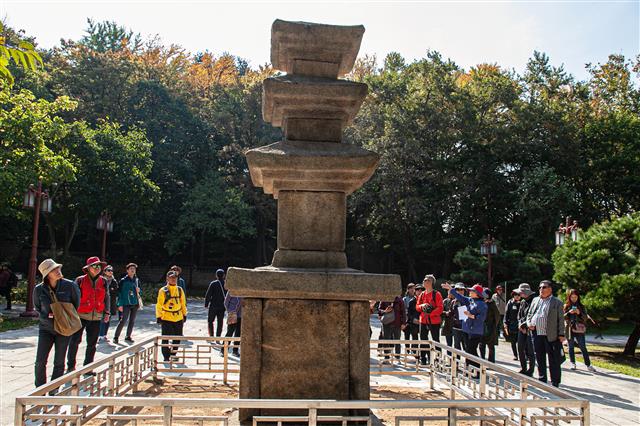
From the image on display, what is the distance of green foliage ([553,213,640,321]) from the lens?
1330 centimetres

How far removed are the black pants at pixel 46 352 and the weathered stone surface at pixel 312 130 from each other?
4080 mm

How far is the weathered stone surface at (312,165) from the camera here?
559 cm

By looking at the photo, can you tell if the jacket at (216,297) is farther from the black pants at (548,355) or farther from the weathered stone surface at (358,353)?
the weathered stone surface at (358,353)

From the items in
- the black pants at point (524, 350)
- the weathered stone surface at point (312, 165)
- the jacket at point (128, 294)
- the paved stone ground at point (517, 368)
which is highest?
the weathered stone surface at point (312, 165)

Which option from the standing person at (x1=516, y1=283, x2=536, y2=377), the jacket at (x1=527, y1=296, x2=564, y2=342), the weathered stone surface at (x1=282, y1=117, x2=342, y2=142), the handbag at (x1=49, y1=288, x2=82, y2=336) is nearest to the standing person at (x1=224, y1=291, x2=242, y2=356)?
the handbag at (x1=49, y1=288, x2=82, y2=336)

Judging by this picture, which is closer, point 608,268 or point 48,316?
point 48,316

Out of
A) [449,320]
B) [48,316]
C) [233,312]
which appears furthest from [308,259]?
[449,320]

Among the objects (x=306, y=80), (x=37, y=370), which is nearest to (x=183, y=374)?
(x=37, y=370)

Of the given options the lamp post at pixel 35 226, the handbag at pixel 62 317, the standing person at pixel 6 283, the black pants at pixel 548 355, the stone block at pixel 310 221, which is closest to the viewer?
the stone block at pixel 310 221

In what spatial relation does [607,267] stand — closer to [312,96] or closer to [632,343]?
[632,343]

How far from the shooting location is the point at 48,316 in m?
7.14

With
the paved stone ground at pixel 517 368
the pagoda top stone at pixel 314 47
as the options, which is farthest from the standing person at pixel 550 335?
the pagoda top stone at pixel 314 47

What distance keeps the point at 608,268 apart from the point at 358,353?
11.0m

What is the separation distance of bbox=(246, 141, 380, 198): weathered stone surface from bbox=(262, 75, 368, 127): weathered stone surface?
364 mm
